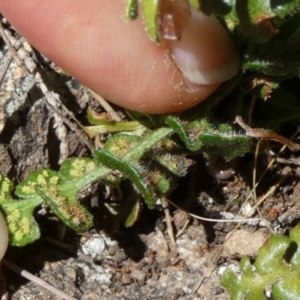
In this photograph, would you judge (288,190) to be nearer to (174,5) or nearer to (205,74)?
(205,74)

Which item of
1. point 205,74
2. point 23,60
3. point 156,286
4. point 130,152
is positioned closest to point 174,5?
point 205,74

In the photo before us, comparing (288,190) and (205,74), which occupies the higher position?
(205,74)

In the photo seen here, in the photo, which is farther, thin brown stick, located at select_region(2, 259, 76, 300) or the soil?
the soil

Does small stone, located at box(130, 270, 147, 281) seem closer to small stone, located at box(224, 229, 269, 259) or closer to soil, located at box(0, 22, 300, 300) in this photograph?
soil, located at box(0, 22, 300, 300)

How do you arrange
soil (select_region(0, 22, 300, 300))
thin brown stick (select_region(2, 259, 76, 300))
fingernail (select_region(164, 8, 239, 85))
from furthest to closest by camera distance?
1. soil (select_region(0, 22, 300, 300))
2. thin brown stick (select_region(2, 259, 76, 300))
3. fingernail (select_region(164, 8, 239, 85))

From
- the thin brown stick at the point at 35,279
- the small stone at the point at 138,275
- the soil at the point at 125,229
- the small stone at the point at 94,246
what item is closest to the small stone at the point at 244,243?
the soil at the point at 125,229

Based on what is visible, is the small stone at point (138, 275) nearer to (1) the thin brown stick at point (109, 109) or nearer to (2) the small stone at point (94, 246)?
(2) the small stone at point (94, 246)

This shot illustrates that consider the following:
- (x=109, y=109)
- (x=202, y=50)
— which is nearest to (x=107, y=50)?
(x=202, y=50)

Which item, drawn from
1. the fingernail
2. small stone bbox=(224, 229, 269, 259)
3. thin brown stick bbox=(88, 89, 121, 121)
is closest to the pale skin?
the fingernail
